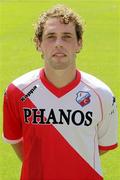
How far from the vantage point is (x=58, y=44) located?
10.7 ft

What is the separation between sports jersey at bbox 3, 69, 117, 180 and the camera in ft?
10.6

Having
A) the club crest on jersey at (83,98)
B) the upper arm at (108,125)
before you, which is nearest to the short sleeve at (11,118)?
the club crest on jersey at (83,98)

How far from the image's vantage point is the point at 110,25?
15.8 metres

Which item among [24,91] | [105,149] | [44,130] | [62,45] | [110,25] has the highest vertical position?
[62,45]

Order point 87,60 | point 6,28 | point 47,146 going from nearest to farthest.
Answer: point 47,146 < point 87,60 < point 6,28

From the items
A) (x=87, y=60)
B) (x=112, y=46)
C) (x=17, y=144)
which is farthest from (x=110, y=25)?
(x=17, y=144)

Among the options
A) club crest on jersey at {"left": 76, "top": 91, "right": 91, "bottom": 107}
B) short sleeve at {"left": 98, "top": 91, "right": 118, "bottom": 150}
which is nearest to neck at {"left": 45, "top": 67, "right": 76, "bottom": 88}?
club crest on jersey at {"left": 76, "top": 91, "right": 91, "bottom": 107}

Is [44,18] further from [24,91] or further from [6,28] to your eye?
[6,28]

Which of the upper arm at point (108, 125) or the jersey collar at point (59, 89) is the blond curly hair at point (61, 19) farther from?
the upper arm at point (108, 125)

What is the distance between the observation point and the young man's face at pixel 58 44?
10.7 feet

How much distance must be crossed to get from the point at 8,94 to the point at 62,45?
0.48m

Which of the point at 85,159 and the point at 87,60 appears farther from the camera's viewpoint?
the point at 87,60

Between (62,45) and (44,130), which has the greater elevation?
(62,45)

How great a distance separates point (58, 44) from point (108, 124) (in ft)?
2.12
